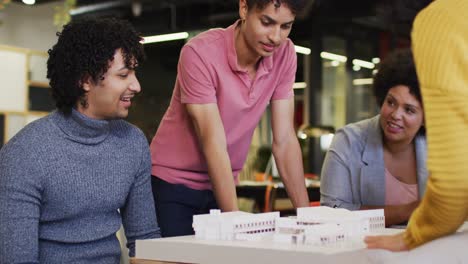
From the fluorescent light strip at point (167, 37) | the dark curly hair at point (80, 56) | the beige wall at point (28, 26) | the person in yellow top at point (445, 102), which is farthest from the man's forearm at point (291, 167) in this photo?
the fluorescent light strip at point (167, 37)

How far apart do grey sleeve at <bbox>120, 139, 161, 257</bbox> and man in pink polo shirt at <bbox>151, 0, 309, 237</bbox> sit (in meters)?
0.07

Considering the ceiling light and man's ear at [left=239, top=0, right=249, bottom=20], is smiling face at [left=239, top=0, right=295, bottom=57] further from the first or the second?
the ceiling light

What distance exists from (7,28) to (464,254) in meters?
7.07

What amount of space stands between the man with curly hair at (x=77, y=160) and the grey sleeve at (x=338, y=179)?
2.13 feet

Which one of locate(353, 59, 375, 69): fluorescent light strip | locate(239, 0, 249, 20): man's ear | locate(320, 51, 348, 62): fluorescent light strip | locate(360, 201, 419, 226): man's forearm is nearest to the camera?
locate(239, 0, 249, 20): man's ear

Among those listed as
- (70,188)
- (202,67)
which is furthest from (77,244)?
(202,67)

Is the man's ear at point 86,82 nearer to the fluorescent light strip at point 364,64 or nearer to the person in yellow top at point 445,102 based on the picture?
the person in yellow top at point 445,102

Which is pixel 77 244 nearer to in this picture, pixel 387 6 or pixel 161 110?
pixel 387 6

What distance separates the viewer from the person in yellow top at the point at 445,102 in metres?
1.13

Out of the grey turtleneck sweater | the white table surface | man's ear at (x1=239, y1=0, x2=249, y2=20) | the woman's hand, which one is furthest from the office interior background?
the woman's hand

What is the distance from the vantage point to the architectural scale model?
1.54 metres

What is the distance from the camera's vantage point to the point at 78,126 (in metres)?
2.06

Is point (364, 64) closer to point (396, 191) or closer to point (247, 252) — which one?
point (396, 191)

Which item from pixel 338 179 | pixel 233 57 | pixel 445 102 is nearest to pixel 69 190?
pixel 233 57
